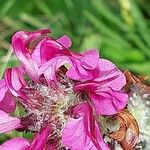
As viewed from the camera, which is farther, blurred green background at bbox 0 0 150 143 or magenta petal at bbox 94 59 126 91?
blurred green background at bbox 0 0 150 143

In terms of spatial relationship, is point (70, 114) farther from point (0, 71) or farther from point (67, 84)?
point (0, 71)

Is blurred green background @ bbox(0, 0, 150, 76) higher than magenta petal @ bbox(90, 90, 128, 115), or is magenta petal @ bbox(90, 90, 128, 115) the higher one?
magenta petal @ bbox(90, 90, 128, 115)

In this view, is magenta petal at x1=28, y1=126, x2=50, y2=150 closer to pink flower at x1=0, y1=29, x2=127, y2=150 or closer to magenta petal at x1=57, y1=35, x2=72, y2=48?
pink flower at x1=0, y1=29, x2=127, y2=150

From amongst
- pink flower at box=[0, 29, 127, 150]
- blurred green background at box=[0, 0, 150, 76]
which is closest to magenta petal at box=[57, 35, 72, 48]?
pink flower at box=[0, 29, 127, 150]

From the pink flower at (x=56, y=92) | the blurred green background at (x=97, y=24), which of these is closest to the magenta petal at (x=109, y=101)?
the pink flower at (x=56, y=92)

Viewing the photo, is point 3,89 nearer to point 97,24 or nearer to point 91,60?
point 91,60

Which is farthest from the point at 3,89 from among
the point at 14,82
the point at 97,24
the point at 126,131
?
the point at 97,24

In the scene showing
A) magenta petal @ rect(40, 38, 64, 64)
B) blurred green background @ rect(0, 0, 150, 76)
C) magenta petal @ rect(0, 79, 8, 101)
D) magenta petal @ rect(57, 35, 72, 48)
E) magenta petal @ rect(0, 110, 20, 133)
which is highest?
magenta petal @ rect(40, 38, 64, 64)
